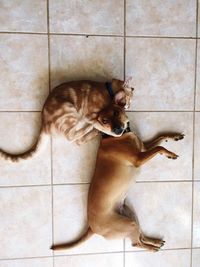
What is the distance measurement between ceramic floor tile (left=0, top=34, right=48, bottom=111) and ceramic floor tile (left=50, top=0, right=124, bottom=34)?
0.36 feet

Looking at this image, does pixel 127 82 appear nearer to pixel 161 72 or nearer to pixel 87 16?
pixel 161 72

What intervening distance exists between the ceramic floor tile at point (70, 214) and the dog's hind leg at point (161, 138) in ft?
1.18

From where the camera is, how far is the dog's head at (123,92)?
50.8 inches

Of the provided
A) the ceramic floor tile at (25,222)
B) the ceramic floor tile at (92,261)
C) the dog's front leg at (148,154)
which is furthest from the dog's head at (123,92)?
the ceramic floor tile at (92,261)

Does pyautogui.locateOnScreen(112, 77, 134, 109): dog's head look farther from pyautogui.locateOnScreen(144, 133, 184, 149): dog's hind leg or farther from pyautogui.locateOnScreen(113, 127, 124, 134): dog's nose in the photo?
pyautogui.locateOnScreen(144, 133, 184, 149): dog's hind leg

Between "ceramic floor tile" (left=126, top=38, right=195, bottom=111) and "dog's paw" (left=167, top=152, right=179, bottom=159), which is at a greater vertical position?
"ceramic floor tile" (left=126, top=38, right=195, bottom=111)

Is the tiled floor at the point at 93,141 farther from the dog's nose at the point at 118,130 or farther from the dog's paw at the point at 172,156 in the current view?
the dog's nose at the point at 118,130

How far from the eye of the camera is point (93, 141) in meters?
1.45

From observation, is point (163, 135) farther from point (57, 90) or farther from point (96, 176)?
point (57, 90)

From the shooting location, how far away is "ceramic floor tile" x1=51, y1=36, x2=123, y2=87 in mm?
1389

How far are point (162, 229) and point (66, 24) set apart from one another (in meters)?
1.11

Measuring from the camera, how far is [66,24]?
138cm

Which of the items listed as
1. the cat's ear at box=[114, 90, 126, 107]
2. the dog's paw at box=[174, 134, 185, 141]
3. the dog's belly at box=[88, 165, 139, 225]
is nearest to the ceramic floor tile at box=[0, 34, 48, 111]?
the cat's ear at box=[114, 90, 126, 107]

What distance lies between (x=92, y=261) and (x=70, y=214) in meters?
0.28
